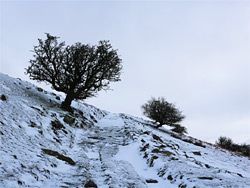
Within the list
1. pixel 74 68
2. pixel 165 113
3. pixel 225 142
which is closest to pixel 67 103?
pixel 74 68

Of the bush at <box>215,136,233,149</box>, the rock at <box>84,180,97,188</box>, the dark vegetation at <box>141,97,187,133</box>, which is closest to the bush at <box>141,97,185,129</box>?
the dark vegetation at <box>141,97,187,133</box>

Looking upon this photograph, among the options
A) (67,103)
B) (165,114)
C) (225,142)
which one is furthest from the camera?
(225,142)

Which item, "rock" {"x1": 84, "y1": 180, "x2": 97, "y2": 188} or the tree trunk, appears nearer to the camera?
"rock" {"x1": 84, "y1": 180, "x2": 97, "y2": 188}

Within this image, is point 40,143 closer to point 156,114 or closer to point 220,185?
point 220,185

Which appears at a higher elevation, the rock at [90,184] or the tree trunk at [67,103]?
the tree trunk at [67,103]

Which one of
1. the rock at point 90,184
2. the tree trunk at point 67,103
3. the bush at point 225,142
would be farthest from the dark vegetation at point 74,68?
the bush at point 225,142

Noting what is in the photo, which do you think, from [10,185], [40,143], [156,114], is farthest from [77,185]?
[156,114]

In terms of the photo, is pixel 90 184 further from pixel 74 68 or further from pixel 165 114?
pixel 165 114

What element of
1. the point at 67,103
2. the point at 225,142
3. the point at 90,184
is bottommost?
the point at 90,184

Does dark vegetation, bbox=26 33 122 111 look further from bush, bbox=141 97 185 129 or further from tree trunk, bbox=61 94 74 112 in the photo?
bush, bbox=141 97 185 129

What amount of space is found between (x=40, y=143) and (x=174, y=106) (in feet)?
82.6

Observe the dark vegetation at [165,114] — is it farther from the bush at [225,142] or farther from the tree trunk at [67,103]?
the tree trunk at [67,103]

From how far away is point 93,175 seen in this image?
4.09 meters

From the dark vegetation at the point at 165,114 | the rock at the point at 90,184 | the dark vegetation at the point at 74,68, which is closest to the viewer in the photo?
the rock at the point at 90,184
